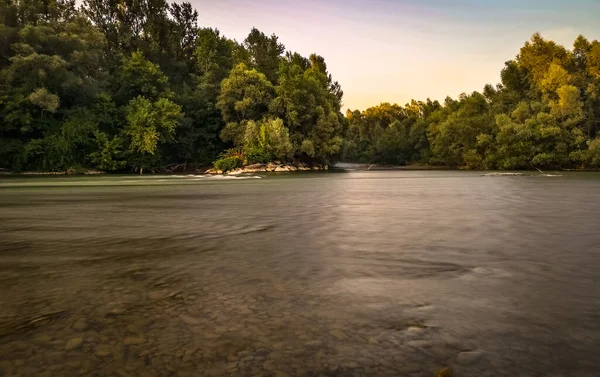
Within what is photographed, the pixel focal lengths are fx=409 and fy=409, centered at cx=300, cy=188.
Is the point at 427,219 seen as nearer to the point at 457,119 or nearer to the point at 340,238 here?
the point at 340,238

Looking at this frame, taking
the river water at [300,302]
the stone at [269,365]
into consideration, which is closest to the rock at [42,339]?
the river water at [300,302]

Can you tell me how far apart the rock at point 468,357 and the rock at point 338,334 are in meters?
0.81

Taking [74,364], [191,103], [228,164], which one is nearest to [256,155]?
[228,164]

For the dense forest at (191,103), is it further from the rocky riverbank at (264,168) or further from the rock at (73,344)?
the rock at (73,344)

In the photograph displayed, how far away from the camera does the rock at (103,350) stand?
2855mm

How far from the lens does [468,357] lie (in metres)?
2.75

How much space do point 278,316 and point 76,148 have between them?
54.3 meters

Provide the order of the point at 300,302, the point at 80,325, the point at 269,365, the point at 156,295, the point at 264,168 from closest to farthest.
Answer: the point at 269,365 → the point at 80,325 → the point at 300,302 → the point at 156,295 → the point at 264,168

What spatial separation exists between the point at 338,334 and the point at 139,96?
188ft

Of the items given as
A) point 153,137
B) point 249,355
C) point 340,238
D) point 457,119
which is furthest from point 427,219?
point 457,119

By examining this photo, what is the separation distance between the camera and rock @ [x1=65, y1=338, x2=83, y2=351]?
296 centimetres

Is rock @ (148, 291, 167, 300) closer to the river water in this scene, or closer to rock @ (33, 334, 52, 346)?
the river water

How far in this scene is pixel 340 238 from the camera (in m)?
7.76

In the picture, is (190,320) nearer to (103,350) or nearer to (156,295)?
(103,350)
